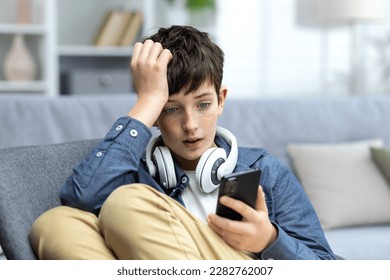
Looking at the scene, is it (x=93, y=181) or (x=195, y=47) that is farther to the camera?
(x=195, y=47)

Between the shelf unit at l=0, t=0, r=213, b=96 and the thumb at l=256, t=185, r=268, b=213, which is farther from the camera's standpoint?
the shelf unit at l=0, t=0, r=213, b=96

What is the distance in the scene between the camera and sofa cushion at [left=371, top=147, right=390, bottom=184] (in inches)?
92.5

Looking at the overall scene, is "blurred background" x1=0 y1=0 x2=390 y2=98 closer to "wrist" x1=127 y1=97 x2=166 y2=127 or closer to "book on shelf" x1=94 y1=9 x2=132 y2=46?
"book on shelf" x1=94 y1=9 x2=132 y2=46

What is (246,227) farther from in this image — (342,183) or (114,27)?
(114,27)

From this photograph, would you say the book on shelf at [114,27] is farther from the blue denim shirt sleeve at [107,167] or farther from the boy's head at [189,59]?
the blue denim shirt sleeve at [107,167]

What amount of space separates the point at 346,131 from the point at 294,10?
8.06ft

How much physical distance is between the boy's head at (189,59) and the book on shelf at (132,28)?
9.29 feet

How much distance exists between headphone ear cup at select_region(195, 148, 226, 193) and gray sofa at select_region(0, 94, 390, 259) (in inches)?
11.8

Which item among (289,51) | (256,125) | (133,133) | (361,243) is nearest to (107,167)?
(133,133)

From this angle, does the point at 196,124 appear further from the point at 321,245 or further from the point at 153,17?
the point at 153,17

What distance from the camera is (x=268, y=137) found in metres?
2.44

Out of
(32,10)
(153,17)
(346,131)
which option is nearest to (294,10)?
(153,17)

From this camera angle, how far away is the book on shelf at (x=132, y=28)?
14.0 feet

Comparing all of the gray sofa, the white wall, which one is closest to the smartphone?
the gray sofa
